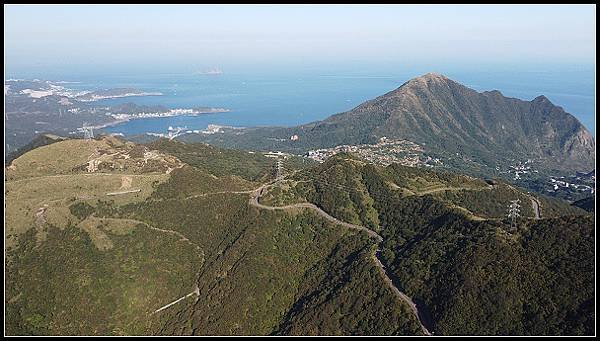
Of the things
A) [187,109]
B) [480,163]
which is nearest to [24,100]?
[187,109]

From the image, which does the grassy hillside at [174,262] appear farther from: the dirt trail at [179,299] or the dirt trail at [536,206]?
the dirt trail at [536,206]

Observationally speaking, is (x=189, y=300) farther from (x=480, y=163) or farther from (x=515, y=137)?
(x=515, y=137)

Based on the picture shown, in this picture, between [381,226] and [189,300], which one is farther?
[381,226]

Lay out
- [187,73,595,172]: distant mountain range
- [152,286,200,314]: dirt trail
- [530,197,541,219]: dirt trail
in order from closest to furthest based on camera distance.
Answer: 1. [152,286,200,314]: dirt trail
2. [530,197,541,219]: dirt trail
3. [187,73,595,172]: distant mountain range

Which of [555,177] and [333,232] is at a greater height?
[333,232]

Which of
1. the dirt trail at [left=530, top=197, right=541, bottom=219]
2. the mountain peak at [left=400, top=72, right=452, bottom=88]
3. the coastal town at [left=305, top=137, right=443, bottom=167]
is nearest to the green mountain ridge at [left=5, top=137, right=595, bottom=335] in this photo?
the dirt trail at [left=530, top=197, right=541, bottom=219]

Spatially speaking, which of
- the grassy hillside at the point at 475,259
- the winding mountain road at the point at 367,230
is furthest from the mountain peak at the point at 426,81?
the winding mountain road at the point at 367,230

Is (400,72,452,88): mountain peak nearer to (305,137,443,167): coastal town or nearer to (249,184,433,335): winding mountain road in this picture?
(305,137,443,167): coastal town


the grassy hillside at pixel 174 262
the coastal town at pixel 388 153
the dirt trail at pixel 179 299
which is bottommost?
the coastal town at pixel 388 153
